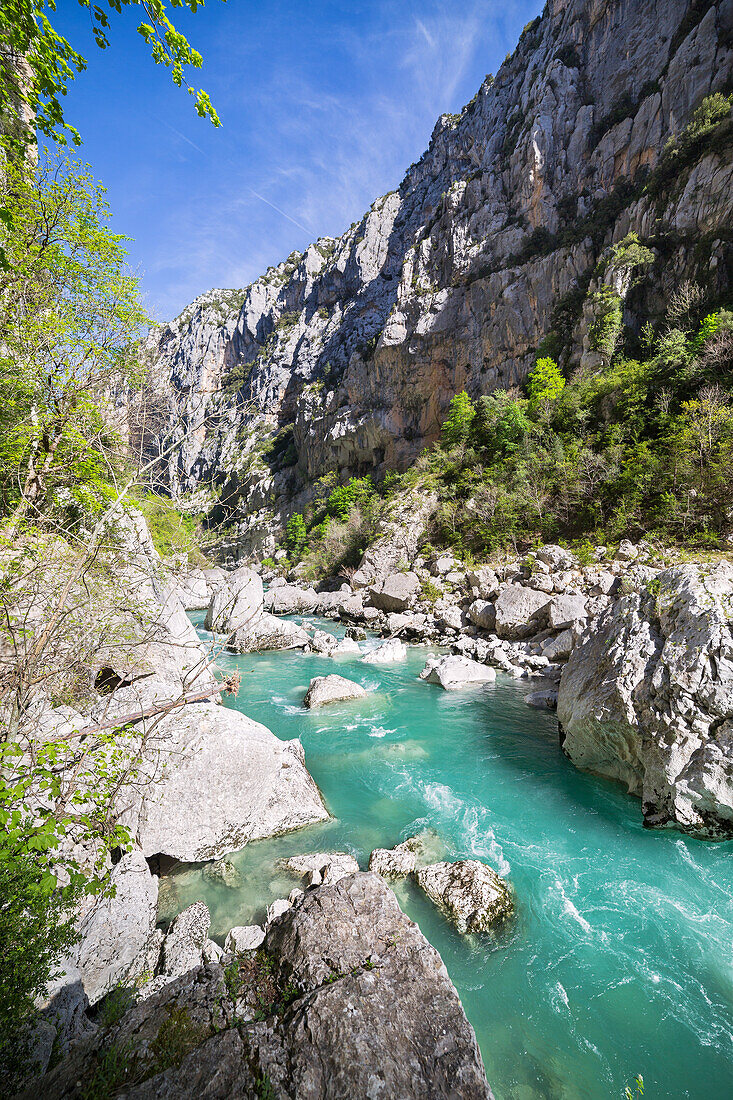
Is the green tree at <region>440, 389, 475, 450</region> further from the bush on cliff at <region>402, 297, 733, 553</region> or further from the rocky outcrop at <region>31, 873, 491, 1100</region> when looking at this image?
the rocky outcrop at <region>31, 873, 491, 1100</region>

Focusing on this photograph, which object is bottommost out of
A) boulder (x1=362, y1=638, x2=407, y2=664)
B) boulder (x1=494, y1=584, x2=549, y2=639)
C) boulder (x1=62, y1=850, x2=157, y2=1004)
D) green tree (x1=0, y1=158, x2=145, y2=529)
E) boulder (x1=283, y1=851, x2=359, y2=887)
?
boulder (x1=362, y1=638, x2=407, y2=664)

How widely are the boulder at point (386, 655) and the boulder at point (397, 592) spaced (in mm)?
5921

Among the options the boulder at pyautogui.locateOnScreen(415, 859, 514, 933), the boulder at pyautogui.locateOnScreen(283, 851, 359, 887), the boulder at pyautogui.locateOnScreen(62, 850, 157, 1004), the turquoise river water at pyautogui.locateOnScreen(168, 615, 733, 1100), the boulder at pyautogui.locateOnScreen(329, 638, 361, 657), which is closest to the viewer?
the turquoise river water at pyautogui.locateOnScreen(168, 615, 733, 1100)

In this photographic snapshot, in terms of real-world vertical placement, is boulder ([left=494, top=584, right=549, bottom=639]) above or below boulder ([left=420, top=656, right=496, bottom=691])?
above

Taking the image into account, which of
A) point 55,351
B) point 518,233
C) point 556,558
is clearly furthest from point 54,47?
point 518,233

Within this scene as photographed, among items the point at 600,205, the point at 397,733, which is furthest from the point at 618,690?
the point at 600,205

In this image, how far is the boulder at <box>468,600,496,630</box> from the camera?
52.7 feet

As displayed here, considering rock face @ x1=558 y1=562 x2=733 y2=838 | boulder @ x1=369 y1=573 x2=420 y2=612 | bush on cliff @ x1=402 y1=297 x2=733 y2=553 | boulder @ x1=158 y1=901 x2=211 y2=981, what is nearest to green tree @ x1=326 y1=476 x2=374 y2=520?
bush on cliff @ x1=402 y1=297 x2=733 y2=553

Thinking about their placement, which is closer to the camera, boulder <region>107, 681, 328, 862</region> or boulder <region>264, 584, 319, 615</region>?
boulder <region>107, 681, 328, 862</region>

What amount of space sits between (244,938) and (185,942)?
0.57 metres

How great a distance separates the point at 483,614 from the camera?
16359mm

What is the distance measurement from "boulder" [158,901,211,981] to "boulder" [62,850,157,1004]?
20cm

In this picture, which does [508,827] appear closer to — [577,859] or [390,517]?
[577,859]

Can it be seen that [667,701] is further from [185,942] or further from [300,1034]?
[185,942]
